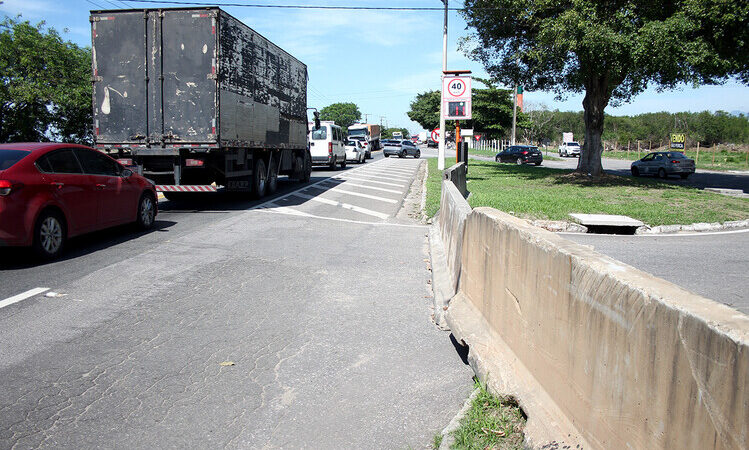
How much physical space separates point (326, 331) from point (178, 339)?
1.34 metres

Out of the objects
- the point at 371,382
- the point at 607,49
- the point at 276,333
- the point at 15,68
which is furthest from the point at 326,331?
the point at 15,68

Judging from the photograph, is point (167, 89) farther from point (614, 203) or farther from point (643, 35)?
point (643, 35)

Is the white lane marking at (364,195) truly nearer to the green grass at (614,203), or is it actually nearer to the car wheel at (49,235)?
the green grass at (614,203)

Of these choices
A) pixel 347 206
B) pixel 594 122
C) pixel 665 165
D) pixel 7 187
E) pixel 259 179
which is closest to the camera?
pixel 7 187

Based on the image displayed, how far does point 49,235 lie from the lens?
7965 mm

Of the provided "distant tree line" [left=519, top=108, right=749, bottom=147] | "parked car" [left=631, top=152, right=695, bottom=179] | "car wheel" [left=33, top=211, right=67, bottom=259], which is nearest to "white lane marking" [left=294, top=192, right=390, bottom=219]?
"car wheel" [left=33, top=211, right=67, bottom=259]

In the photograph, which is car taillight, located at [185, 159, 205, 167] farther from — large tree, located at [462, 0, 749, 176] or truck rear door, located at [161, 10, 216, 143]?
large tree, located at [462, 0, 749, 176]

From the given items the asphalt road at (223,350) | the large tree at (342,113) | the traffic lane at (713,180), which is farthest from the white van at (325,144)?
the large tree at (342,113)

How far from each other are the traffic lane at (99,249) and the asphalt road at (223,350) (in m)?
0.05

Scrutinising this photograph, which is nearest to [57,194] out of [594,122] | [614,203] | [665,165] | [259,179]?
[259,179]

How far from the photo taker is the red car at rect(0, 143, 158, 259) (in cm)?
744

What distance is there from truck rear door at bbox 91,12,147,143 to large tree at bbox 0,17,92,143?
57.2 feet

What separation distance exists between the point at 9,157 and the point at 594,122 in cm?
2218

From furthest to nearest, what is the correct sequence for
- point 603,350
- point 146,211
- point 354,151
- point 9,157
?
point 354,151 → point 146,211 → point 9,157 → point 603,350
